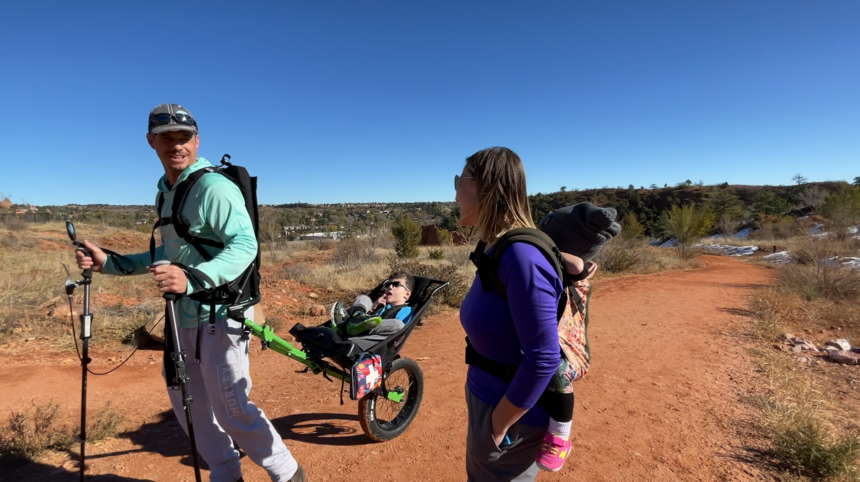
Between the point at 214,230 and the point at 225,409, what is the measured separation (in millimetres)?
934

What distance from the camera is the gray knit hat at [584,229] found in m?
1.69

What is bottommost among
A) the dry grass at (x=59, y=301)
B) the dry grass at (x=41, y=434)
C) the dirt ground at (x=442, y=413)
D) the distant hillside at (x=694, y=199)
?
the dirt ground at (x=442, y=413)

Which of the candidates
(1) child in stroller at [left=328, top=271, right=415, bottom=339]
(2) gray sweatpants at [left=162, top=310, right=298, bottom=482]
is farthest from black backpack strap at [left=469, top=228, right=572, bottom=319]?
(1) child in stroller at [left=328, top=271, right=415, bottom=339]

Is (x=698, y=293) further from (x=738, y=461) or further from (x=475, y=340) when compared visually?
(x=475, y=340)

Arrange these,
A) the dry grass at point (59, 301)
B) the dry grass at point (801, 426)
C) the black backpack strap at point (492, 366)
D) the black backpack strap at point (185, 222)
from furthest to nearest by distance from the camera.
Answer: the dry grass at point (59, 301) → the dry grass at point (801, 426) → the black backpack strap at point (185, 222) → the black backpack strap at point (492, 366)

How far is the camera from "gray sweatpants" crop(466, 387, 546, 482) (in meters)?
1.45

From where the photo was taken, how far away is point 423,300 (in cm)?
351

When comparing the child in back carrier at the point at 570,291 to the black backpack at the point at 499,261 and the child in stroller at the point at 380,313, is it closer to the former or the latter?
the black backpack at the point at 499,261

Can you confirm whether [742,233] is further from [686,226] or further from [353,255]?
[353,255]

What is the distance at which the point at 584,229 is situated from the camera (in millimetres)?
1711

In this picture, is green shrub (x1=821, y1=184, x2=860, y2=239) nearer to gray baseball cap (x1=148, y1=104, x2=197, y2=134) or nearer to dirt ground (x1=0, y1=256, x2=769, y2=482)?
dirt ground (x1=0, y1=256, x2=769, y2=482)

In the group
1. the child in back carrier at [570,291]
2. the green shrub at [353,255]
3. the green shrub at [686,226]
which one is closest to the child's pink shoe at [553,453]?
the child in back carrier at [570,291]

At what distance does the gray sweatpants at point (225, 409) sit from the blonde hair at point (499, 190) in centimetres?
145

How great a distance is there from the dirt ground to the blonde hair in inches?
89.2
